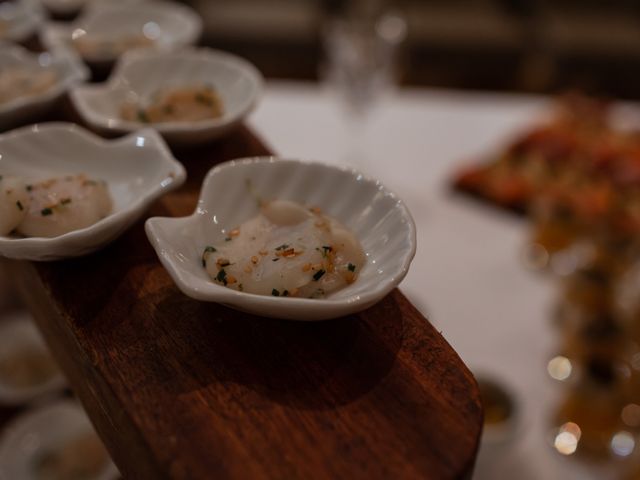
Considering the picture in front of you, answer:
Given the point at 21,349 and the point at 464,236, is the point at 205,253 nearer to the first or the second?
the point at 21,349

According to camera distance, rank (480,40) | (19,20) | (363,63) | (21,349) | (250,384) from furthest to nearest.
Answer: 1. (480,40)
2. (363,63)
3. (21,349)
4. (19,20)
5. (250,384)

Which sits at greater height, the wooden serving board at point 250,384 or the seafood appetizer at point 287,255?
the seafood appetizer at point 287,255

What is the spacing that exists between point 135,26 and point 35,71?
333mm

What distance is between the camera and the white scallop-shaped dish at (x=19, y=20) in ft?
3.63

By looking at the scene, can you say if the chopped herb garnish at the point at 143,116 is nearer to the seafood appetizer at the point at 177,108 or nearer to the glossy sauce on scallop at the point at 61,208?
the seafood appetizer at the point at 177,108

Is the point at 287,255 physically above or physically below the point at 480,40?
above

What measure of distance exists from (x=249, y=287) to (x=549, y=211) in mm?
1430

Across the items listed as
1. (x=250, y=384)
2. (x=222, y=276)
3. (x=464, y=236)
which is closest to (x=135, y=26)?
(x=222, y=276)

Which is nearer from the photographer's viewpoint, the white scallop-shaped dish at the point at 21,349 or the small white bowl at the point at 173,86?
the small white bowl at the point at 173,86

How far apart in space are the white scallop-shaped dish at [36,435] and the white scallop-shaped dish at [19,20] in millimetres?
640

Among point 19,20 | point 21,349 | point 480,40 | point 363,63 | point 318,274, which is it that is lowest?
point 480,40

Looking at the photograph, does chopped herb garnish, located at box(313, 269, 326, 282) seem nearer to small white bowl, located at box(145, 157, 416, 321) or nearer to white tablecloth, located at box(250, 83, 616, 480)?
small white bowl, located at box(145, 157, 416, 321)

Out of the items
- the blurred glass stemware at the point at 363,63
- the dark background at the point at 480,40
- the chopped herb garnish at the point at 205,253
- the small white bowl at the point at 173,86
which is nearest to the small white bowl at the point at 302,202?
the chopped herb garnish at the point at 205,253

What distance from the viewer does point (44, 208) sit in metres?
0.64
